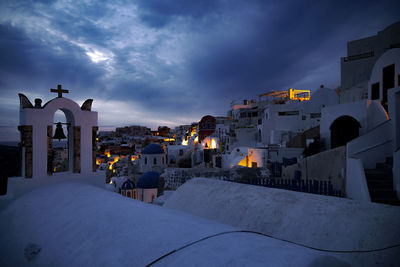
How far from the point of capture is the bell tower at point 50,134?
5289 mm

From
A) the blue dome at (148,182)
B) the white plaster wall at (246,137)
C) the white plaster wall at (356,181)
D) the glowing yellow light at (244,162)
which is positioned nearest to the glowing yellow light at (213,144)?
the white plaster wall at (246,137)

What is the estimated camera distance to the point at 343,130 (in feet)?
50.8

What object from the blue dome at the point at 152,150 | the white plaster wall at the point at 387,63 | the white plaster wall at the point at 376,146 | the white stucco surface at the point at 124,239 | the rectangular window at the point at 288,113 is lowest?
the blue dome at the point at 152,150

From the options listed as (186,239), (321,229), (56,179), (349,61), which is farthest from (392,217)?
(349,61)

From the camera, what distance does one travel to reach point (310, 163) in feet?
39.3

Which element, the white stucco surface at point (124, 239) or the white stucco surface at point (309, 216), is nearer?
the white stucco surface at point (124, 239)

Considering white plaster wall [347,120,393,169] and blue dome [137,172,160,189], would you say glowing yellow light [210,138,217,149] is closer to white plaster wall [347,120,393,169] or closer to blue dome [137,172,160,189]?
blue dome [137,172,160,189]

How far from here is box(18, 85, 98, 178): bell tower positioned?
5.29 m

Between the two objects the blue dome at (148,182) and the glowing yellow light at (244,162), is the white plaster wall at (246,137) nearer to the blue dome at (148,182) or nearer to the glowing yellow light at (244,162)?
the glowing yellow light at (244,162)

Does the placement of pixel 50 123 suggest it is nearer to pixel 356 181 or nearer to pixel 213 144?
pixel 356 181

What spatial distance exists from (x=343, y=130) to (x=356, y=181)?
30.7 ft

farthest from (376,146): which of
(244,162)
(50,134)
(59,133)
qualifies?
(244,162)

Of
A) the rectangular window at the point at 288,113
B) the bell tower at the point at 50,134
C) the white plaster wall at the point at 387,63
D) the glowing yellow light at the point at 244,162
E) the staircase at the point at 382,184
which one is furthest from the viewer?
the rectangular window at the point at 288,113

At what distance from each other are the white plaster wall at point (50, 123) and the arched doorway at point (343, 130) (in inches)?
614
